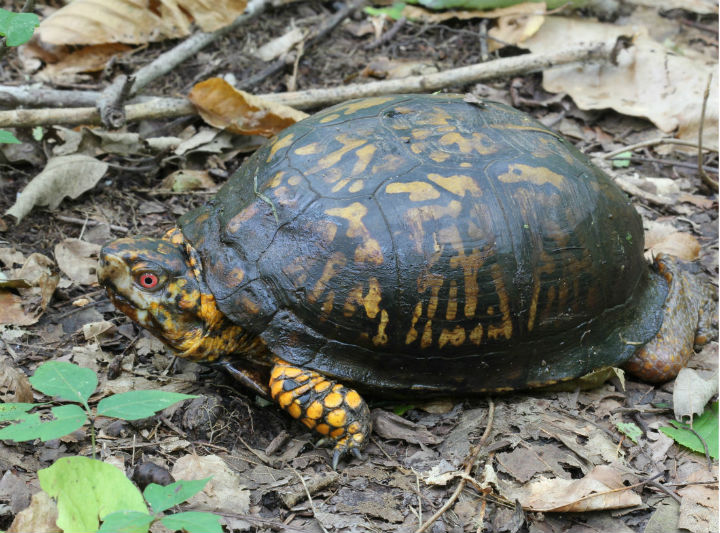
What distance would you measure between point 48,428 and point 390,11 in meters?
5.36

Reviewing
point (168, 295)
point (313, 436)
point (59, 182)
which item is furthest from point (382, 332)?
point (59, 182)

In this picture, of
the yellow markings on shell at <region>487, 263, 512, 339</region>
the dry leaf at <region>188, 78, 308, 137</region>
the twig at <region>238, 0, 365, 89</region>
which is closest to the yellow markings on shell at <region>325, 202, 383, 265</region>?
the yellow markings on shell at <region>487, 263, 512, 339</region>

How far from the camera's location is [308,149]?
3252mm

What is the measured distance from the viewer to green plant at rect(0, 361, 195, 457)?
2195mm

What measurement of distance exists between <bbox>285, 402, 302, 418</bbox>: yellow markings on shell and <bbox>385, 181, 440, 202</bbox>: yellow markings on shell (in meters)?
1.03

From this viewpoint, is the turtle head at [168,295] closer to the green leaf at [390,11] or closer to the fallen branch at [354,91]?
the fallen branch at [354,91]

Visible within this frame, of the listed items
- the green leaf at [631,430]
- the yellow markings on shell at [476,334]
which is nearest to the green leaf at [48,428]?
the yellow markings on shell at [476,334]

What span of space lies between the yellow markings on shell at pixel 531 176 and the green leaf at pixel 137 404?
174 centimetres

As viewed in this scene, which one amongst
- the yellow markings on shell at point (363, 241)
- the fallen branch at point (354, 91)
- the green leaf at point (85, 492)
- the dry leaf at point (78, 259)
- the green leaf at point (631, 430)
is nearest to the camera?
the green leaf at point (85, 492)

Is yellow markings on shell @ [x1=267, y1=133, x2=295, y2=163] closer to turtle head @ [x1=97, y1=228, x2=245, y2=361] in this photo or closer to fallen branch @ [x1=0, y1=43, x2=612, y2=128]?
turtle head @ [x1=97, y1=228, x2=245, y2=361]

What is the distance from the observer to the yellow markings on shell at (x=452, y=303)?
119 inches

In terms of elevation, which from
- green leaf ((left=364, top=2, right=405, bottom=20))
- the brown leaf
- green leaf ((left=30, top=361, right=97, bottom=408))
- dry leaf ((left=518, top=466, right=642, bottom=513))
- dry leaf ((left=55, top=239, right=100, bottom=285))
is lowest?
the brown leaf

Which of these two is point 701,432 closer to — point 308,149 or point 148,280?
point 308,149

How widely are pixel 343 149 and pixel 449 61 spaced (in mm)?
3133
